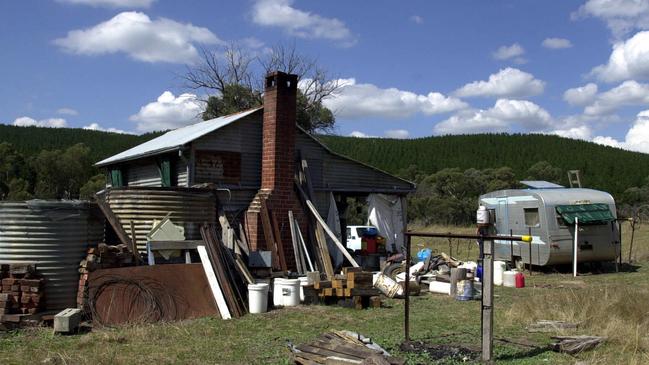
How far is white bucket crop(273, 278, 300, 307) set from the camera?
436 inches

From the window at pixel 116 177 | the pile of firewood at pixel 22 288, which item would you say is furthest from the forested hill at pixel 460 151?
the pile of firewood at pixel 22 288

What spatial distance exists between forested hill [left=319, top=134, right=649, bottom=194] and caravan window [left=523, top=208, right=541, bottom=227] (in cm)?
5357

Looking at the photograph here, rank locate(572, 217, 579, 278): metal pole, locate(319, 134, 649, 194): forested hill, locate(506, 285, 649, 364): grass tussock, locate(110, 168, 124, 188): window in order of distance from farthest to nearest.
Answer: locate(319, 134, 649, 194): forested hill < locate(110, 168, 124, 188): window < locate(572, 217, 579, 278): metal pole < locate(506, 285, 649, 364): grass tussock

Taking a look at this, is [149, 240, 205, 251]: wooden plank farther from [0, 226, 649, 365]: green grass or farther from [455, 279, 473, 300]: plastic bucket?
[455, 279, 473, 300]: plastic bucket

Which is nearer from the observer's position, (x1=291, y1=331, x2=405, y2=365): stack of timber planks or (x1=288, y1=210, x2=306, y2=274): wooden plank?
(x1=291, y1=331, x2=405, y2=365): stack of timber planks

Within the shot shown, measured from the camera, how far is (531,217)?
17453 mm

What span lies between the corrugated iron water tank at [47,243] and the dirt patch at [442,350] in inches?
214

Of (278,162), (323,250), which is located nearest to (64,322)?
(323,250)

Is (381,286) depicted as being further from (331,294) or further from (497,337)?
(497,337)

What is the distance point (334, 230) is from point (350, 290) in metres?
5.50

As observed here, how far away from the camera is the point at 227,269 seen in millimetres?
11023

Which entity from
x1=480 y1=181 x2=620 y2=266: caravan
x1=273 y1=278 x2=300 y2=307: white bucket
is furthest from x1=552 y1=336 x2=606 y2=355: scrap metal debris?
x1=480 y1=181 x2=620 y2=266: caravan

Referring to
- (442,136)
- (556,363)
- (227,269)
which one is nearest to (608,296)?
(556,363)

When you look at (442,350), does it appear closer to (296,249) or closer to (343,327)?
(343,327)
